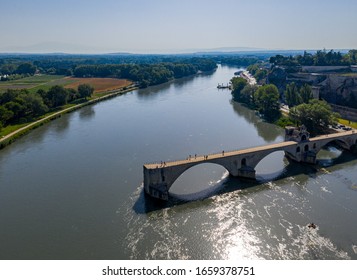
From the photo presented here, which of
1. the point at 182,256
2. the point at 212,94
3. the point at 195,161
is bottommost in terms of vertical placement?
the point at 212,94

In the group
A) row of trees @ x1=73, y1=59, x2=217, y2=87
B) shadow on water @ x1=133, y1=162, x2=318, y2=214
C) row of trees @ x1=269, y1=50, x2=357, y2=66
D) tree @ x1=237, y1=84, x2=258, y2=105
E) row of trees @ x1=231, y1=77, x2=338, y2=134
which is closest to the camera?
shadow on water @ x1=133, y1=162, x2=318, y2=214

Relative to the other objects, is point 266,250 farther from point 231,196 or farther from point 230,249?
point 231,196

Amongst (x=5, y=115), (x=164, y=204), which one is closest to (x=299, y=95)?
(x=164, y=204)

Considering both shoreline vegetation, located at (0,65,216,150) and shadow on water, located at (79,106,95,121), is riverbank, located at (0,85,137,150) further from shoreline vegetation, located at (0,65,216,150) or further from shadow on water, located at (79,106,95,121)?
shadow on water, located at (79,106,95,121)

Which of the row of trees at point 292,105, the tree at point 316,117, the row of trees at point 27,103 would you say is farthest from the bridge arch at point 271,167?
the row of trees at point 27,103

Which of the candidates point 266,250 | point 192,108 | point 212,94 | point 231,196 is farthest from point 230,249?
point 212,94

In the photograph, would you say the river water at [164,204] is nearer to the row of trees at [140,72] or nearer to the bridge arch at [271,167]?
the bridge arch at [271,167]

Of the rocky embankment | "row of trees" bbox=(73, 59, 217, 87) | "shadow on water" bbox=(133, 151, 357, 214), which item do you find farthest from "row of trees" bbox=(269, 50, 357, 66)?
"shadow on water" bbox=(133, 151, 357, 214)
